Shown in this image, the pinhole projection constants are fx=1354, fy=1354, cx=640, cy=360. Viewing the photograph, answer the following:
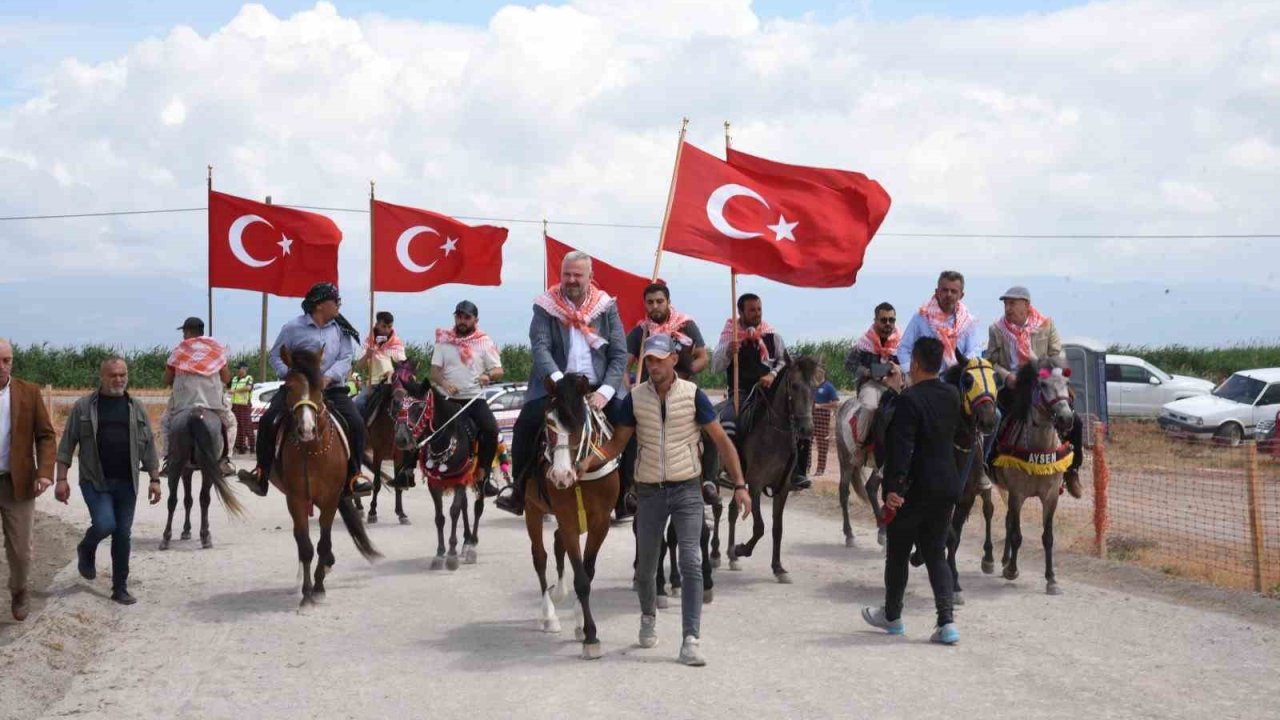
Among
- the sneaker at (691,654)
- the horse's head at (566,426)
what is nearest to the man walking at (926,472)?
the sneaker at (691,654)

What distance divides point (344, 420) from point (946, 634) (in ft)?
19.2

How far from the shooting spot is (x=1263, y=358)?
5709cm

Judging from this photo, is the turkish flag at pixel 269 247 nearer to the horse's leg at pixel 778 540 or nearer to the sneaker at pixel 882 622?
the horse's leg at pixel 778 540

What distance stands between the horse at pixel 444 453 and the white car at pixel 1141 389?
26.5 meters

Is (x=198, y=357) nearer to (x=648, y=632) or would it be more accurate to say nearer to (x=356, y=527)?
(x=356, y=527)

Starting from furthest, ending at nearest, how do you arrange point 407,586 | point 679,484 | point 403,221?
point 403,221
point 407,586
point 679,484

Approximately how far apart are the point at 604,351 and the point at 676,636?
2.27 meters

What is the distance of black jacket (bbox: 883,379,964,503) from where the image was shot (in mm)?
9695

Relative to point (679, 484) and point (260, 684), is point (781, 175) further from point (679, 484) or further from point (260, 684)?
point (260, 684)

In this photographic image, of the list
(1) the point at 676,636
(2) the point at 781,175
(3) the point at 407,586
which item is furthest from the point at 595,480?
(2) the point at 781,175

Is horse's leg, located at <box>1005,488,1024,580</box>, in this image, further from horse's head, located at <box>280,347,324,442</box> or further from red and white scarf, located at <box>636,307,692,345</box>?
horse's head, located at <box>280,347,324,442</box>

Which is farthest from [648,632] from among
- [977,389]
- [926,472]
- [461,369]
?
[461,369]

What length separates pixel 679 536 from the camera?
9.28 meters

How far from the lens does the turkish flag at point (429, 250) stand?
19922mm
